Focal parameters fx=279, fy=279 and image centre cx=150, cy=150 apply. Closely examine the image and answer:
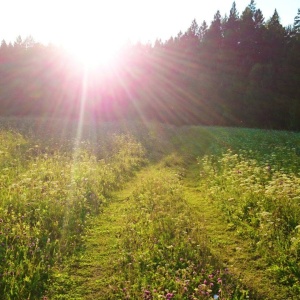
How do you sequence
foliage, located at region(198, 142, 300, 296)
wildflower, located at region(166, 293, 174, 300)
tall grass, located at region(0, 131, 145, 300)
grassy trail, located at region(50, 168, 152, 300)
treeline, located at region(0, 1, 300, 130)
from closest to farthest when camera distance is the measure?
wildflower, located at region(166, 293, 174, 300) < grassy trail, located at region(50, 168, 152, 300) < tall grass, located at region(0, 131, 145, 300) < foliage, located at region(198, 142, 300, 296) < treeline, located at region(0, 1, 300, 130)

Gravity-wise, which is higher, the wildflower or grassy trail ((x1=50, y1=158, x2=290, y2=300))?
the wildflower

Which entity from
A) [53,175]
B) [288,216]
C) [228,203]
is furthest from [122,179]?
[288,216]

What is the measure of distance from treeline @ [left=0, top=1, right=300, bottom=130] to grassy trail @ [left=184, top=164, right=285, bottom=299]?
134 ft

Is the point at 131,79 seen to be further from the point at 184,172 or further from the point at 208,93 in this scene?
the point at 184,172

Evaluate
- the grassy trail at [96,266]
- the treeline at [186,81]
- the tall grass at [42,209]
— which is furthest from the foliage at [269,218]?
the treeline at [186,81]

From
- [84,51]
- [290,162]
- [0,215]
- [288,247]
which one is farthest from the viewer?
[84,51]

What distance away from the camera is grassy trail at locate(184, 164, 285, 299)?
541 cm

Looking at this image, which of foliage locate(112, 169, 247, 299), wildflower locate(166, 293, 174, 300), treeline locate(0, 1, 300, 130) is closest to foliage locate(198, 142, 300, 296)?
foliage locate(112, 169, 247, 299)

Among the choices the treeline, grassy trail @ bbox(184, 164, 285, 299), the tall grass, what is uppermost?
the treeline

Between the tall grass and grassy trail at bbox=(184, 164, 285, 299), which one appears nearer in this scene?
grassy trail at bbox=(184, 164, 285, 299)

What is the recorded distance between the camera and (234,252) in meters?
6.69

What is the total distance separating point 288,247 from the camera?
6445 millimetres

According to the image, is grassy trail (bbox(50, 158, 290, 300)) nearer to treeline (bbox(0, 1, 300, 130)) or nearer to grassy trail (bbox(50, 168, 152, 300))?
grassy trail (bbox(50, 168, 152, 300))

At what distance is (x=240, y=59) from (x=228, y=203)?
5708cm
